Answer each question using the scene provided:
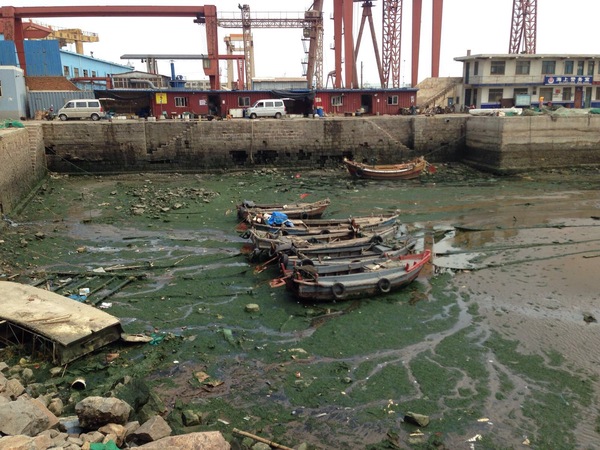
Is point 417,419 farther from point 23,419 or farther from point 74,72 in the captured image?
point 74,72

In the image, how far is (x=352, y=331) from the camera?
388 inches

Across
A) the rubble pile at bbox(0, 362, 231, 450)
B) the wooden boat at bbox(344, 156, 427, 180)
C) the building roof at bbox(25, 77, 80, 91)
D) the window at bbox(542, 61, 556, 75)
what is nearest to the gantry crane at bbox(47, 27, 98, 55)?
the building roof at bbox(25, 77, 80, 91)

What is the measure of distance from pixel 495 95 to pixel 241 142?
21.2 meters

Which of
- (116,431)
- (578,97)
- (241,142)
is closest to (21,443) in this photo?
(116,431)

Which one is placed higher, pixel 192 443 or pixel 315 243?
pixel 315 243

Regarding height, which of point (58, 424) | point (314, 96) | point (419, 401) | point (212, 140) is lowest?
point (419, 401)

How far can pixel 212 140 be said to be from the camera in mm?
28406

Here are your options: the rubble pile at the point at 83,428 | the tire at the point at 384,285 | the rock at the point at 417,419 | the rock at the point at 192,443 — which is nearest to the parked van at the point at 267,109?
the tire at the point at 384,285

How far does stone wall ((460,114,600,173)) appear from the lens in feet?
88.5

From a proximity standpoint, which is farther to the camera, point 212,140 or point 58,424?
point 212,140

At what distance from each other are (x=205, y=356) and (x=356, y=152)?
2220 cm

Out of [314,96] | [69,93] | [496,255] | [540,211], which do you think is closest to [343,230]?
[496,255]

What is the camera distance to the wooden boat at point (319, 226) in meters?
14.3

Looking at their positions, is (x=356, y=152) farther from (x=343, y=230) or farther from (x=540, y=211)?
(x=343, y=230)
